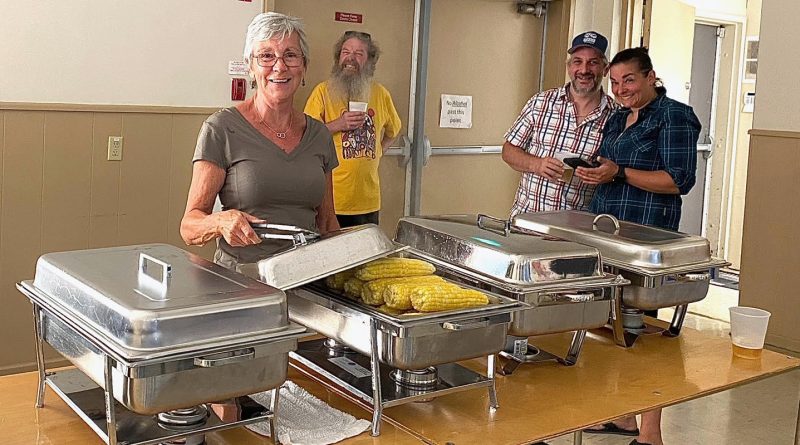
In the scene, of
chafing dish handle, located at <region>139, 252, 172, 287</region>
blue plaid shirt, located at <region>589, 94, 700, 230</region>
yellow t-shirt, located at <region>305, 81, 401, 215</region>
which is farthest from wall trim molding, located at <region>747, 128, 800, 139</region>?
chafing dish handle, located at <region>139, 252, 172, 287</region>

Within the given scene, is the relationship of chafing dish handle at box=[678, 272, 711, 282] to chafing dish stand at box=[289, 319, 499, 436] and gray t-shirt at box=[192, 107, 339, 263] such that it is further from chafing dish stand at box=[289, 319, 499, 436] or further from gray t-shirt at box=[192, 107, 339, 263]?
gray t-shirt at box=[192, 107, 339, 263]

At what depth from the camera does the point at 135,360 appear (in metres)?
1.32

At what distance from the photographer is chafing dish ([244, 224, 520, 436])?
163cm

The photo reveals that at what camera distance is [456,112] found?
5289mm

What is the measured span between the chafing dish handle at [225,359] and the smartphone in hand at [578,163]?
5.86ft

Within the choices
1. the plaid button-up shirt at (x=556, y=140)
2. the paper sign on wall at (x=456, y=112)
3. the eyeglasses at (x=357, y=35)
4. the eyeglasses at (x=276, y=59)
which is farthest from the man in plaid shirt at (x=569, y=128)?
the paper sign on wall at (x=456, y=112)

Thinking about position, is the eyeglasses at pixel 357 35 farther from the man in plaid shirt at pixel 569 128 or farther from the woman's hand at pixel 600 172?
the woman's hand at pixel 600 172

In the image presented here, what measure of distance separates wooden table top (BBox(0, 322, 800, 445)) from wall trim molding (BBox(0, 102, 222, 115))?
1953 mm

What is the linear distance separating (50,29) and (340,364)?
2.36 meters

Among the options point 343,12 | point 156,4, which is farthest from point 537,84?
point 156,4

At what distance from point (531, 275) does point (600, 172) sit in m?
1.04

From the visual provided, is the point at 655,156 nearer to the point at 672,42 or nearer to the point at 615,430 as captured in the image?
the point at 615,430

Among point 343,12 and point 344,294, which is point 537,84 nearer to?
point 343,12

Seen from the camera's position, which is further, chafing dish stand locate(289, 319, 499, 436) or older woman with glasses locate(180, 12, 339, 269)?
older woman with glasses locate(180, 12, 339, 269)
